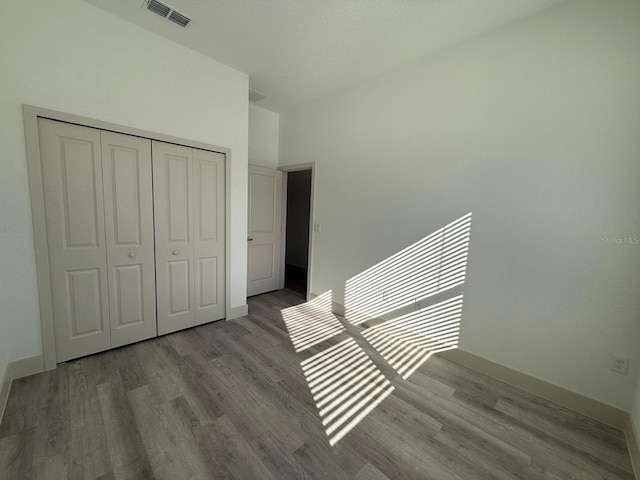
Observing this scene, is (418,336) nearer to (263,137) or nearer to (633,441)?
(633,441)

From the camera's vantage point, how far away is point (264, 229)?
4055 mm

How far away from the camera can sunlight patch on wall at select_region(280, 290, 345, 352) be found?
2.78 metres

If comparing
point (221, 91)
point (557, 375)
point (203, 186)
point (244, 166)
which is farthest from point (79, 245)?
point (557, 375)

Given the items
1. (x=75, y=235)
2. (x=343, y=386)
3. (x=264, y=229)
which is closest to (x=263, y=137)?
(x=264, y=229)

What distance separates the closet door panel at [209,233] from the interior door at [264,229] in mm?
825

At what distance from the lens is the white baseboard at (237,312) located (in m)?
3.17

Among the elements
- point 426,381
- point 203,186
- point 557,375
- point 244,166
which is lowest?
point 426,381

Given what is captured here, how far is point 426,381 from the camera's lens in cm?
218

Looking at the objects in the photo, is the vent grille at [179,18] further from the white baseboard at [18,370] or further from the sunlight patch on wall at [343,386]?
the sunlight patch on wall at [343,386]

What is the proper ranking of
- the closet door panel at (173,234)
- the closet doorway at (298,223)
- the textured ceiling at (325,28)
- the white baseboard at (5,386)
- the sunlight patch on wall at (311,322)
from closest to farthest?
the white baseboard at (5,386)
the textured ceiling at (325,28)
the closet door panel at (173,234)
the sunlight patch on wall at (311,322)
the closet doorway at (298,223)

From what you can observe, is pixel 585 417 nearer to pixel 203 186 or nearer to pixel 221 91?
pixel 203 186

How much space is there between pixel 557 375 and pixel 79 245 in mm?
4045

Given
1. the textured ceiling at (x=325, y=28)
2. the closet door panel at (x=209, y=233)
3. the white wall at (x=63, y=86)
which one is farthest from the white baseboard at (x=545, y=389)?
the white wall at (x=63, y=86)

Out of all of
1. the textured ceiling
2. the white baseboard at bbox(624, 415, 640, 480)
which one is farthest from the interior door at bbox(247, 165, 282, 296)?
the white baseboard at bbox(624, 415, 640, 480)
